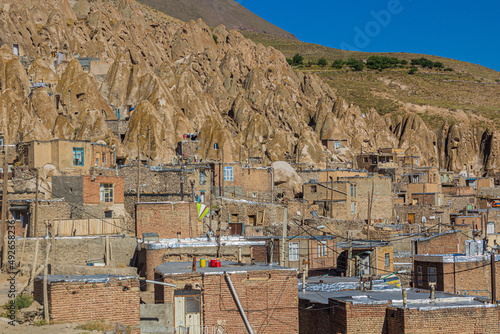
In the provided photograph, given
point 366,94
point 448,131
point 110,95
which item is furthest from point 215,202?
point 366,94

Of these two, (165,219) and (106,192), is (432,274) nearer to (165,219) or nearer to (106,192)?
(165,219)

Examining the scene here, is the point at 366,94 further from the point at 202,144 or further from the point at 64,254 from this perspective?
the point at 64,254

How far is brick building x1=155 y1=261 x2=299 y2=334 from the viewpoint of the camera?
2367cm

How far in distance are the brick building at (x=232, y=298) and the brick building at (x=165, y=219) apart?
49.2 ft

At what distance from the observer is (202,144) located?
86125mm

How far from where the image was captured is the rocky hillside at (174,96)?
7856 centimetres

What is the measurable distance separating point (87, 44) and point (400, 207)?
59.2 m

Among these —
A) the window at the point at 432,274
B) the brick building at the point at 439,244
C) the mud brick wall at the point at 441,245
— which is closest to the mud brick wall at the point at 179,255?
the window at the point at 432,274

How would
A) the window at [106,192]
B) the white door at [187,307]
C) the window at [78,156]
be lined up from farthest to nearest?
the window at [78,156]
the window at [106,192]
the white door at [187,307]

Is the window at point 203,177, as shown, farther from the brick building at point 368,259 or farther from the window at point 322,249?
the brick building at point 368,259

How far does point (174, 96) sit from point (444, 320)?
255ft

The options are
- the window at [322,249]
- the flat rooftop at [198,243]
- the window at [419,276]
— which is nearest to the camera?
the flat rooftop at [198,243]

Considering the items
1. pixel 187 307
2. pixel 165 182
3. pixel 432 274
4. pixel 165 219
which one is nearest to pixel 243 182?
pixel 165 182

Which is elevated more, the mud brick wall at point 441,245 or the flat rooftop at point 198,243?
the flat rooftop at point 198,243
